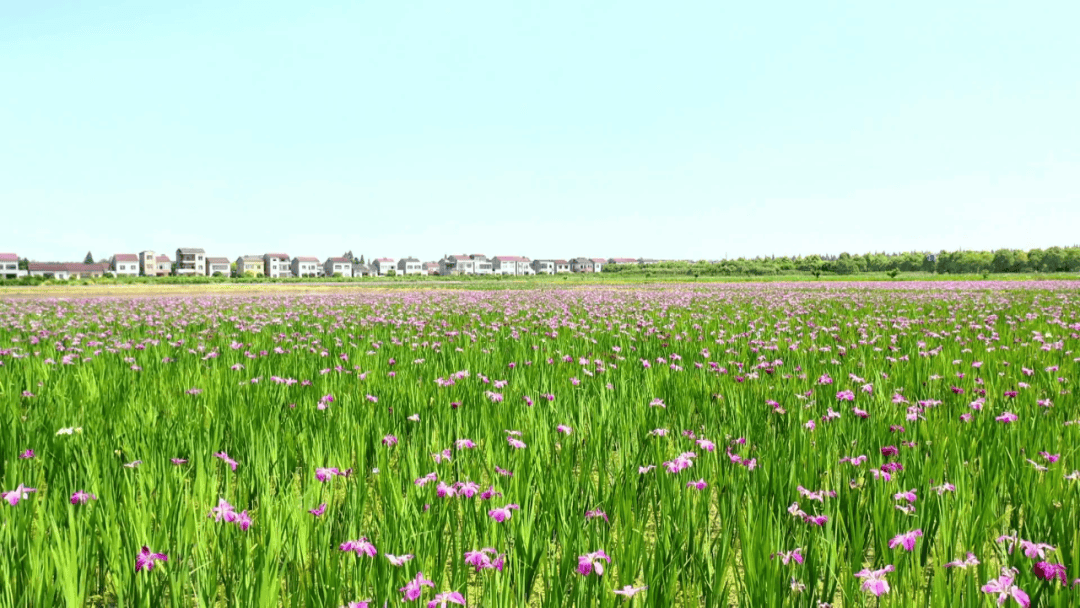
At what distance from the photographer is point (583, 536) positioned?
8.80ft

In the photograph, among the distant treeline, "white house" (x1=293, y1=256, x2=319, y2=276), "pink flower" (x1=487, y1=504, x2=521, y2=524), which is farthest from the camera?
"white house" (x1=293, y1=256, x2=319, y2=276)

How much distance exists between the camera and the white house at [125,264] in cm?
17159

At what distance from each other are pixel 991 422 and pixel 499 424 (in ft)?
13.2

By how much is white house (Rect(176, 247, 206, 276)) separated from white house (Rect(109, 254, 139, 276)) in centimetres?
1121

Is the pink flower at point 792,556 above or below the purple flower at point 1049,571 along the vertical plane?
below

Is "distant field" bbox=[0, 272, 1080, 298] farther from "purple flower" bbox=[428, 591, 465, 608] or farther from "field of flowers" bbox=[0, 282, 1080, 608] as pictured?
"purple flower" bbox=[428, 591, 465, 608]

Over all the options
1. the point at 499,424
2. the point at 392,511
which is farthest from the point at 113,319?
the point at 392,511

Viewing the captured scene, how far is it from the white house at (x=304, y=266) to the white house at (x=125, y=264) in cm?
4567

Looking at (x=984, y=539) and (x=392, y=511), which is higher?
(x=392, y=511)

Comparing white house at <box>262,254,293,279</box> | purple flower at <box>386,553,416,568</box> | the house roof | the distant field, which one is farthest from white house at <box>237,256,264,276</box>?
purple flower at <box>386,553,416,568</box>

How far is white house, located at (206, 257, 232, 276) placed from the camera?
591 feet

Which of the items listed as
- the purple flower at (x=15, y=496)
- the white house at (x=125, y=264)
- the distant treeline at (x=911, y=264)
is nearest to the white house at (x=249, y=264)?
the white house at (x=125, y=264)

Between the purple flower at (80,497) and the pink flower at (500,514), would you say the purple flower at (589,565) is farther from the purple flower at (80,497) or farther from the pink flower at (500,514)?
the purple flower at (80,497)

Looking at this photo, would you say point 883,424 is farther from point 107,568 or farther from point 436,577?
point 107,568
